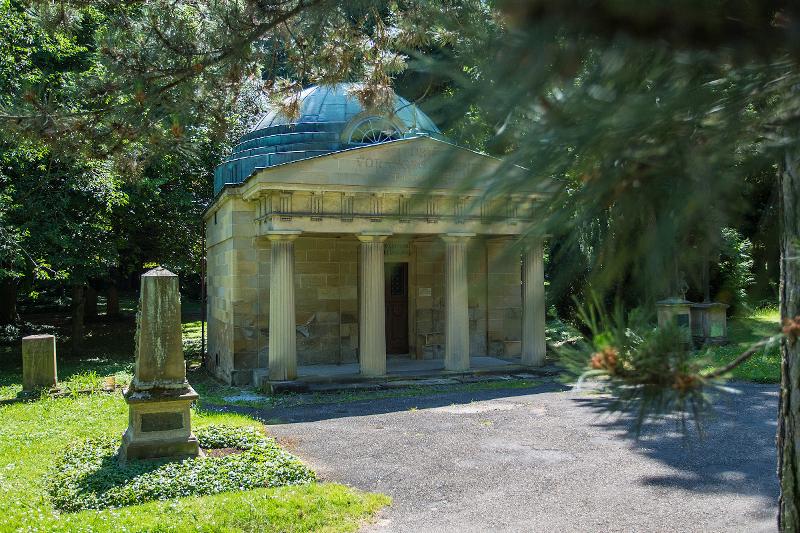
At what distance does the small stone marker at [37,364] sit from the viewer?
1341cm

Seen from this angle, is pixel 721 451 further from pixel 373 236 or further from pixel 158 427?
pixel 373 236

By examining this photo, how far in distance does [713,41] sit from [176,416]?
8.07m

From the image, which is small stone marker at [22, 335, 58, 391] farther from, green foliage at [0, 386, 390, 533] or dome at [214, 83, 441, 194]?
dome at [214, 83, 441, 194]

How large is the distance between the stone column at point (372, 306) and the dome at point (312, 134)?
10.5 ft

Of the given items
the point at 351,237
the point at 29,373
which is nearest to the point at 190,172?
the point at 351,237

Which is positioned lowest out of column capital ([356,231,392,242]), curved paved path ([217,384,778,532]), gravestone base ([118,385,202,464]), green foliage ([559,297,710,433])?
curved paved path ([217,384,778,532])

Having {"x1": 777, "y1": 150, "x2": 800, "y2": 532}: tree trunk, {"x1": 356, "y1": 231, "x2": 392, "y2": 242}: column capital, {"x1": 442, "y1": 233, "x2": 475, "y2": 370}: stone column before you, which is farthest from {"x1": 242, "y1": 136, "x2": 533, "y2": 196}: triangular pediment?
{"x1": 442, "y1": 233, "x2": 475, "y2": 370}: stone column

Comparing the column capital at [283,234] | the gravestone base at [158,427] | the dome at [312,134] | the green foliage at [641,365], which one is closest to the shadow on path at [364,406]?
the gravestone base at [158,427]

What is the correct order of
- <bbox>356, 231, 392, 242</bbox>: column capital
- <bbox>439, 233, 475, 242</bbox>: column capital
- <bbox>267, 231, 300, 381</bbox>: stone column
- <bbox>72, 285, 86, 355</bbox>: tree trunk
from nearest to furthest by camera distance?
1. <bbox>267, 231, 300, 381</bbox>: stone column
2. <bbox>356, 231, 392, 242</bbox>: column capital
3. <bbox>439, 233, 475, 242</bbox>: column capital
4. <bbox>72, 285, 86, 355</bbox>: tree trunk

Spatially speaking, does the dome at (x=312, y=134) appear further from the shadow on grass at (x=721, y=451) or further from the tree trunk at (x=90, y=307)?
the tree trunk at (x=90, y=307)

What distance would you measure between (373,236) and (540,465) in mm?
7637

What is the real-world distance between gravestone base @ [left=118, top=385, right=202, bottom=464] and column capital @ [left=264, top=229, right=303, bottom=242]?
5952 millimetres

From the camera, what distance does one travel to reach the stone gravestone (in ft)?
26.8

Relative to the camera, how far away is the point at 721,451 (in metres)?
8.41
